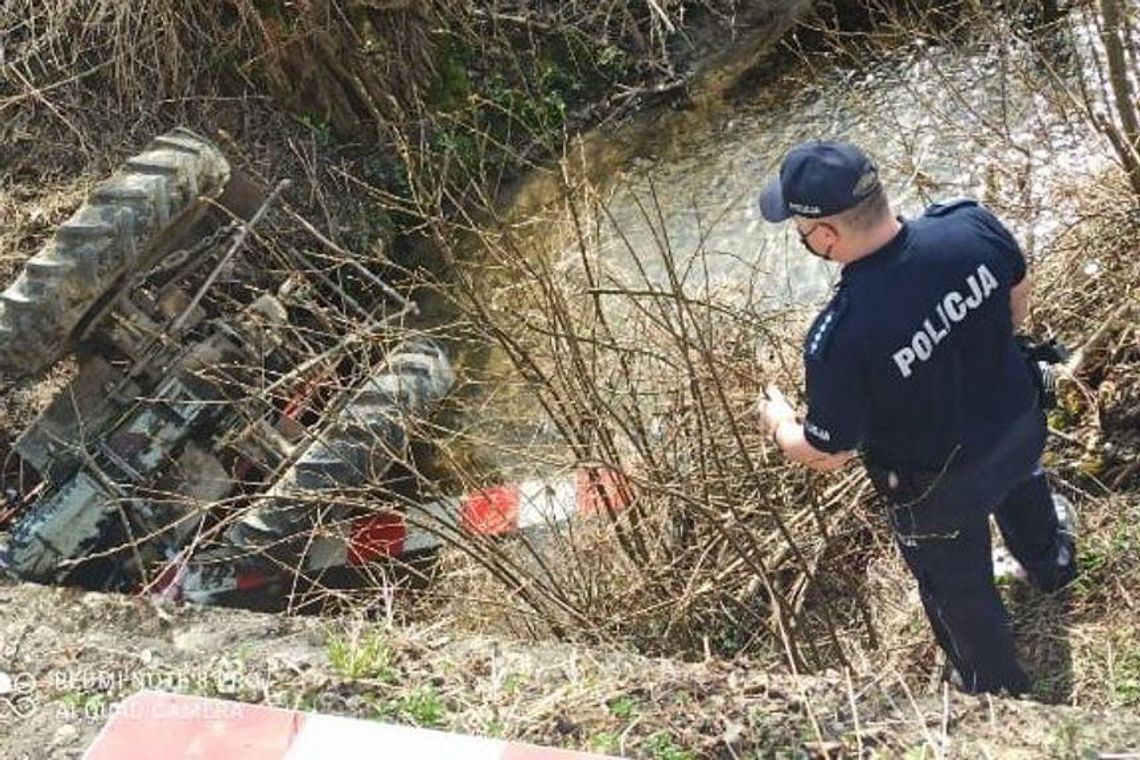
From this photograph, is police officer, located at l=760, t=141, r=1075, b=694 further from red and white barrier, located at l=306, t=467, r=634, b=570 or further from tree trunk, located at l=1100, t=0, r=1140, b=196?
tree trunk, located at l=1100, t=0, r=1140, b=196

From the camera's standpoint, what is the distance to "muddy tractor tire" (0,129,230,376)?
15.5 feet

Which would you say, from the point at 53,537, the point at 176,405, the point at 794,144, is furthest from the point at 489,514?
the point at 794,144

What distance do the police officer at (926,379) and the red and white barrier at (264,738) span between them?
1.15 metres

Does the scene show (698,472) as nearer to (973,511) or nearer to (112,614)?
(973,511)

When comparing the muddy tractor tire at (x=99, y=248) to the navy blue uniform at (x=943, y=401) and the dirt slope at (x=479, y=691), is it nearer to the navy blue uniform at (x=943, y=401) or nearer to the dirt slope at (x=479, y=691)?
the dirt slope at (x=479, y=691)

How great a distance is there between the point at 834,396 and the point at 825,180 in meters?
0.53

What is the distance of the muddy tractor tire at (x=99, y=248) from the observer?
473 centimetres

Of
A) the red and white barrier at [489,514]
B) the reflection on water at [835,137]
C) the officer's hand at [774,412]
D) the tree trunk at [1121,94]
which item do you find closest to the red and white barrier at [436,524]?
the red and white barrier at [489,514]

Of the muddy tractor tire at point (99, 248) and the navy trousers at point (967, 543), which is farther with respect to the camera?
the muddy tractor tire at point (99, 248)

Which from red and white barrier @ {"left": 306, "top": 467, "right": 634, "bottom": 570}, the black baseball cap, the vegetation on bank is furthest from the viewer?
red and white barrier @ {"left": 306, "top": 467, "right": 634, "bottom": 570}

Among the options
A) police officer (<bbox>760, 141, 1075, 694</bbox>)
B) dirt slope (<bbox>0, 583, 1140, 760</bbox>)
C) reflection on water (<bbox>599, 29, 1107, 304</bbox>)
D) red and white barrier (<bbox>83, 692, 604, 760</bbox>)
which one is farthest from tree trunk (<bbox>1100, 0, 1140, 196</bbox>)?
red and white barrier (<bbox>83, 692, 604, 760</bbox>)

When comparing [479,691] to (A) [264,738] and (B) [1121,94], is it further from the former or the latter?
(B) [1121,94]

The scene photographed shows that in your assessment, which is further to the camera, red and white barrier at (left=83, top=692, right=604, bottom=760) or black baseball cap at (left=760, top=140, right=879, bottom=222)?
black baseball cap at (left=760, top=140, right=879, bottom=222)

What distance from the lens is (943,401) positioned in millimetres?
3371
